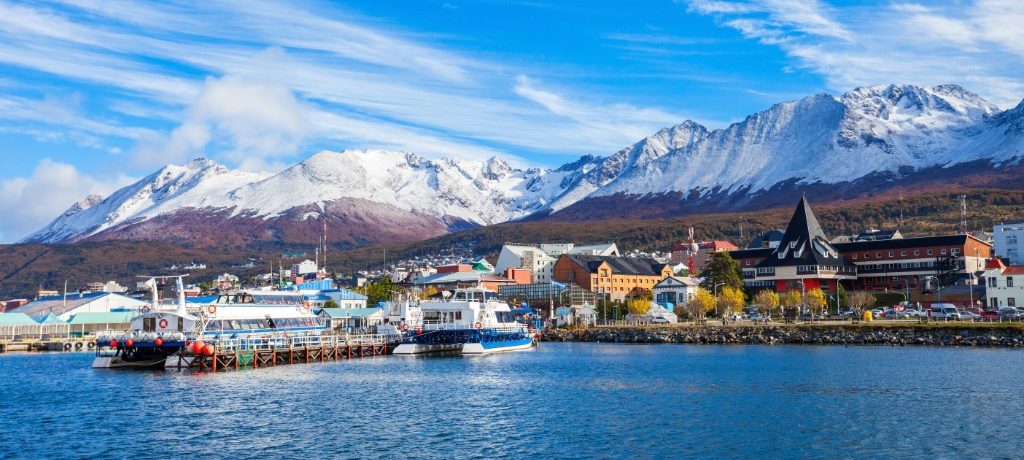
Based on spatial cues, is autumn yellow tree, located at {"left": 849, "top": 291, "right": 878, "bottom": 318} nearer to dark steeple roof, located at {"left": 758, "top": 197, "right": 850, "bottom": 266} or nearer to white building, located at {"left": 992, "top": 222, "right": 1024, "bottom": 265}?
dark steeple roof, located at {"left": 758, "top": 197, "right": 850, "bottom": 266}

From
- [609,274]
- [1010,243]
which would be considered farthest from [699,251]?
[1010,243]

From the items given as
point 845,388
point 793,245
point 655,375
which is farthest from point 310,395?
point 793,245

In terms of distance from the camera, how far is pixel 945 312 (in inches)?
3538

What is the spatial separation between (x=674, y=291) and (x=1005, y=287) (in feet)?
131

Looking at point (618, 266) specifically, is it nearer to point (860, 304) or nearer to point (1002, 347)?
point (860, 304)

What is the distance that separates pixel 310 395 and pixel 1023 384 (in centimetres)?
3512

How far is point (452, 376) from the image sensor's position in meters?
54.8

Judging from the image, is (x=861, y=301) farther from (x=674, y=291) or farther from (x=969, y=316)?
(x=674, y=291)

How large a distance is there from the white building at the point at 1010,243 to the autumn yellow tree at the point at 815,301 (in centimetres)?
3987

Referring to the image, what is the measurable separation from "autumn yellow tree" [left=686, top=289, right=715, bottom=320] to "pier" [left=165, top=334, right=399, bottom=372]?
41.5 meters

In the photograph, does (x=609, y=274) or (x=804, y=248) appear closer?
(x=804, y=248)

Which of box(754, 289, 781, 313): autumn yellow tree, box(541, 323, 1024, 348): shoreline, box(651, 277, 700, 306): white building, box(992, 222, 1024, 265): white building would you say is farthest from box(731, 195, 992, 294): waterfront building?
box(541, 323, 1024, 348): shoreline

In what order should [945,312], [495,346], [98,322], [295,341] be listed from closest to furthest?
[295,341] < [495,346] < [945,312] < [98,322]

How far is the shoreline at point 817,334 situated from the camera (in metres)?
72.7
